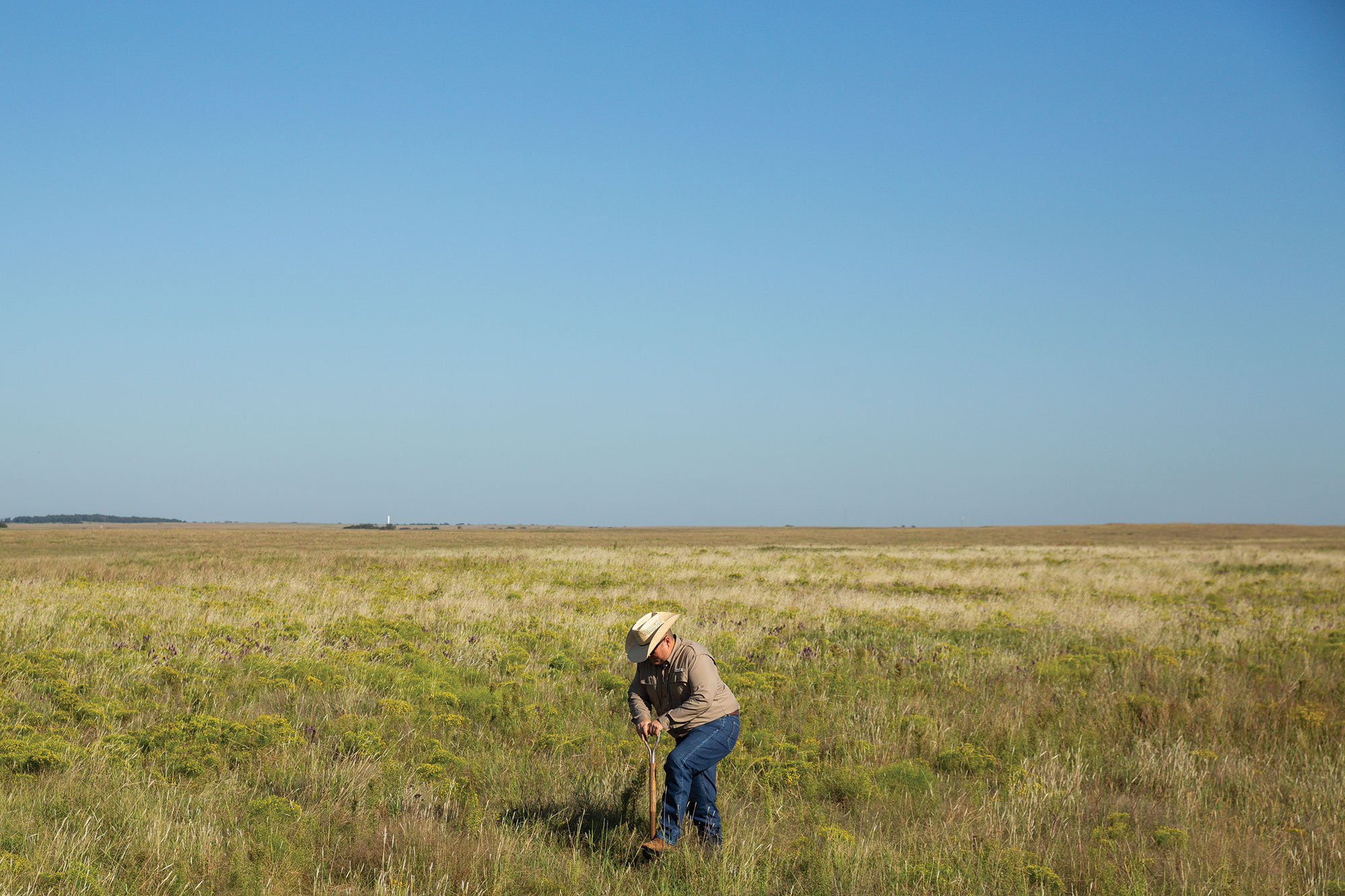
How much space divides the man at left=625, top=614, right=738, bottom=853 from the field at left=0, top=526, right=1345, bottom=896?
24cm

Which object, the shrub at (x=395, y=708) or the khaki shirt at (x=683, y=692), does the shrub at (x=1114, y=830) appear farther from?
the shrub at (x=395, y=708)

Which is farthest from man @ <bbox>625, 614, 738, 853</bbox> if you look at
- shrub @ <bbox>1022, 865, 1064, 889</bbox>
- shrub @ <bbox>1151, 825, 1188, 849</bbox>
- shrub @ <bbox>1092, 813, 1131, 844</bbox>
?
shrub @ <bbox>1151, 825, 1188, 849</bbox>

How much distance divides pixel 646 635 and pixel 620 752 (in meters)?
3.36

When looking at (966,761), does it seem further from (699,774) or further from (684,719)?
(684,719)

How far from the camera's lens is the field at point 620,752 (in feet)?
18.6

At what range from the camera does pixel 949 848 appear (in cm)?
609

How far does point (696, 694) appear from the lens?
5.75 metres

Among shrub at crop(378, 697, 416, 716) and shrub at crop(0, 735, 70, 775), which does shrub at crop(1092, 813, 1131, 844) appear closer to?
shrub at crop(378, 697, 416, 716)

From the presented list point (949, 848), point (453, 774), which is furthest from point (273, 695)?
point (949, 848)

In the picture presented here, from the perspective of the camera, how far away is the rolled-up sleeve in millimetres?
5727

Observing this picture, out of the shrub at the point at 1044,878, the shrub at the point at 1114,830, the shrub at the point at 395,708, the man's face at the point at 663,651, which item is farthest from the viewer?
the shrub at the point at 395,708

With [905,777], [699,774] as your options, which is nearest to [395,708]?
[699,774]

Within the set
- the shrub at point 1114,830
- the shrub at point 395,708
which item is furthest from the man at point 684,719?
the shrub at point 395,708

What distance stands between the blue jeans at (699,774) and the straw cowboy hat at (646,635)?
0.63 m
